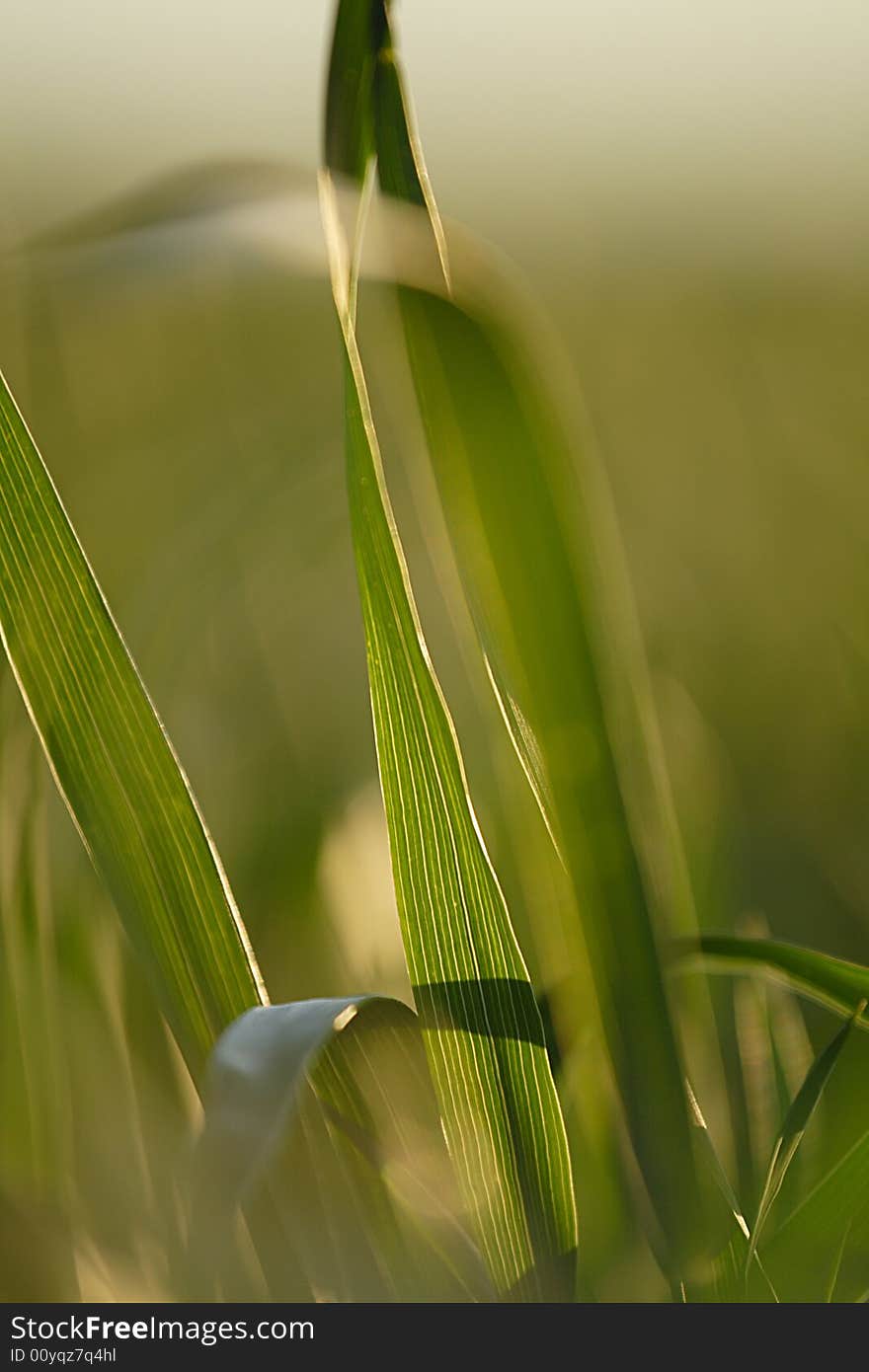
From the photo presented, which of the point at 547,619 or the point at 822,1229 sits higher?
the point at 547,619

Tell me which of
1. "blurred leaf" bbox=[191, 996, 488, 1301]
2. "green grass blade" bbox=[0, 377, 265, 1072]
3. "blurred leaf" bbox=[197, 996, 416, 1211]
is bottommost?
"blurred leaf" bbox=[191, 996, 488, 1301]

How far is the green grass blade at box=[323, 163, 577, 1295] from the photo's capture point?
0.16 meters

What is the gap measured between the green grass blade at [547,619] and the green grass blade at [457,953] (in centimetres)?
1

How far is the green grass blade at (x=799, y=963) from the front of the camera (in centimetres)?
17

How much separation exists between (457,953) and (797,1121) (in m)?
0.07

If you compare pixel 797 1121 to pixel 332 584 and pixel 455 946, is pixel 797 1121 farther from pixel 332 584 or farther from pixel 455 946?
pixel 332 584

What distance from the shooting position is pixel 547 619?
0.54 ft

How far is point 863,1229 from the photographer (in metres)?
0.18

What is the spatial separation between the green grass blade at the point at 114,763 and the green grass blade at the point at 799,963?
0.08 metres

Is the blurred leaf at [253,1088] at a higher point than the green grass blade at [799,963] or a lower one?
higher

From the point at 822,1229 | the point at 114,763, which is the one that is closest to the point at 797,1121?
the point at 822,1229

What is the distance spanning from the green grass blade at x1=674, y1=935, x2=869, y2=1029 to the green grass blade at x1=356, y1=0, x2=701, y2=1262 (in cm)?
2

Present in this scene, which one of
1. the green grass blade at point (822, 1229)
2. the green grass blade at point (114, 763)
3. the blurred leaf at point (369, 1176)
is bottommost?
the green grass blade at point (822, 1229)
